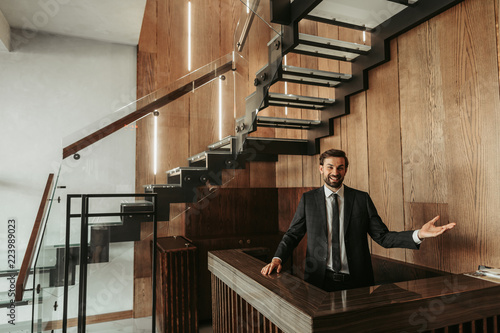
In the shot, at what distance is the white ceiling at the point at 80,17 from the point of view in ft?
10.9

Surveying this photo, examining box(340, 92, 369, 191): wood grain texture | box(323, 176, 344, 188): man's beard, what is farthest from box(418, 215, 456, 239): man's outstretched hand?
box(340, 92, 369, 191): wood grain texture

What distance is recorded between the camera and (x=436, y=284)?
1301mm

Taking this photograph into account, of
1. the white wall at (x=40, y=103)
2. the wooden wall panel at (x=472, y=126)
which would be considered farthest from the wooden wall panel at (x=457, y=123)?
the white wall at (x=40, y=103)

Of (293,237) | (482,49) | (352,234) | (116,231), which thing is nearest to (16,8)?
(116,231)

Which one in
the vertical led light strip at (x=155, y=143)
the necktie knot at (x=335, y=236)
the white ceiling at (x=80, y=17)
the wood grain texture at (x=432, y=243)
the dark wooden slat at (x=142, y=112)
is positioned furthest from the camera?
the white ceiling at (x=80, y=17)

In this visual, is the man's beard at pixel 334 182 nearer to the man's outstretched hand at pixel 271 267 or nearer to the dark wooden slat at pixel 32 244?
the man's outstretched hand at pixel 271 267

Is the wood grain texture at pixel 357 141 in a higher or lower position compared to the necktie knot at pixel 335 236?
higher

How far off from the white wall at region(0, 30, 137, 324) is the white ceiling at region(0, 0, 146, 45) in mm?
127

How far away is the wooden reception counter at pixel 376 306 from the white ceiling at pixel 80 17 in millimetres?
3209

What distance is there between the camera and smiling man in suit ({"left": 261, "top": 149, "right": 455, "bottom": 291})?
6.20 feet

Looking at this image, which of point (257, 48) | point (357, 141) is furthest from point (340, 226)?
point (257, 48)

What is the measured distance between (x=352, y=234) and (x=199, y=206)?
81.6 inches

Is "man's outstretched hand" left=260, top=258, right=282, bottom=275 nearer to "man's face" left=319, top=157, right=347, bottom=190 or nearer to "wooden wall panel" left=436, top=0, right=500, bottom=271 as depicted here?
"man's face" left=319, top=157, right=347, bottom=190

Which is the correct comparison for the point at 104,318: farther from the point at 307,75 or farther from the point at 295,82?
the point at 307,75
